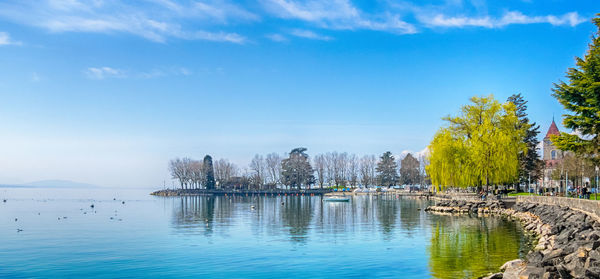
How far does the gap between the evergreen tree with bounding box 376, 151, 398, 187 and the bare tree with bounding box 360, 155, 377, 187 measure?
92.6 inches

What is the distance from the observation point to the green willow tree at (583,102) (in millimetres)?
33656

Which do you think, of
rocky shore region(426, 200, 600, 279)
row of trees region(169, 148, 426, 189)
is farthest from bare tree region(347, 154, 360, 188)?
rocky shore region(426, 200, 600, 279)

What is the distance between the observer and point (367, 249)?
3084 cm

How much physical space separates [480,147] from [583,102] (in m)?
25.7

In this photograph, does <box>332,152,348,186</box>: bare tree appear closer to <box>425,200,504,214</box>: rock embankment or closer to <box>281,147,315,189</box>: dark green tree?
<box>281,147,315,189</box>: dark green tree

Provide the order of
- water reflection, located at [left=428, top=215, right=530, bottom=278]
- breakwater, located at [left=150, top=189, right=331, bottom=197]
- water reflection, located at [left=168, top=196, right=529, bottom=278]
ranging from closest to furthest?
water reflection, located at [left=428, top=215, right=530, bottom=278] < water reflection, located at [left=168, top=196, right=529, bottom=278] < breakwater, located at [left=150, top=189, right=331, bottom=197]

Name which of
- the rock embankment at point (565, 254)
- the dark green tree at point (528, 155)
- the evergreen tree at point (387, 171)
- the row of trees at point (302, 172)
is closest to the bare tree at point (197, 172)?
the row of trees at point (302, 172)

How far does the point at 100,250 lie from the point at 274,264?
12465mm

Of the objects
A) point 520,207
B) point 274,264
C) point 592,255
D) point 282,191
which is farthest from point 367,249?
point 282,191

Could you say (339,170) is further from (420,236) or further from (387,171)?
(420,236)

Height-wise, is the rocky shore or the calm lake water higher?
the rocky shore

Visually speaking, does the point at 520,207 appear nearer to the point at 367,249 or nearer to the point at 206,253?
the point at 367,249

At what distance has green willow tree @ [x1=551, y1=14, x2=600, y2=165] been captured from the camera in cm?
3366

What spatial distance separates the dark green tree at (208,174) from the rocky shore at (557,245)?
11329 cm
